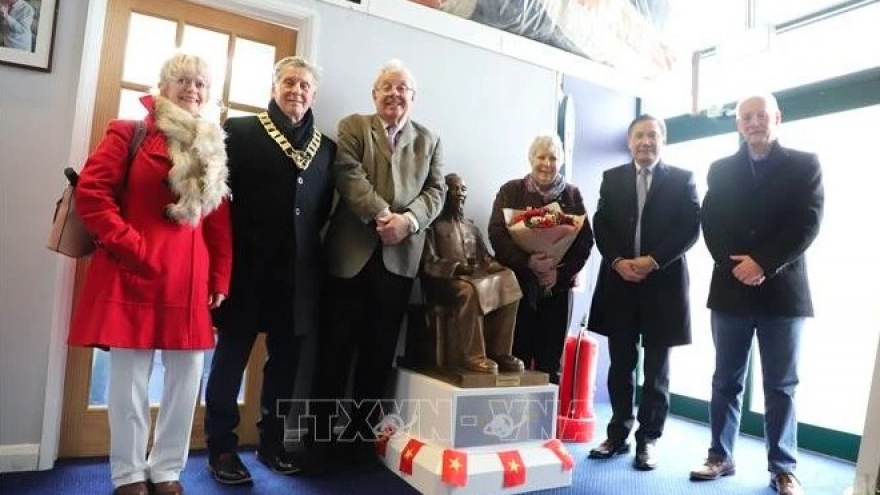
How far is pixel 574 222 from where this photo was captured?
7.64ft

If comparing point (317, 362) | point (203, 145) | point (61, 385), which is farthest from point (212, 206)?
point (61, 385)

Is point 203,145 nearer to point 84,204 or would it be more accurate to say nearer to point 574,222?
point 84,204

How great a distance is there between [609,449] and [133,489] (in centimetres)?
189

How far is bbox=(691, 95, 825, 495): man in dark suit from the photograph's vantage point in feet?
7.22

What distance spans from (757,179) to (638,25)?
194 cm

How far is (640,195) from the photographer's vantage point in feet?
8.41

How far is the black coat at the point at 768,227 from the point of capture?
2191 millimetres

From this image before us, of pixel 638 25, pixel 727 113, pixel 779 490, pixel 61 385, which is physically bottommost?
pixel 779 490

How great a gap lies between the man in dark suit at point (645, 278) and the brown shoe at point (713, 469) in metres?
0.18

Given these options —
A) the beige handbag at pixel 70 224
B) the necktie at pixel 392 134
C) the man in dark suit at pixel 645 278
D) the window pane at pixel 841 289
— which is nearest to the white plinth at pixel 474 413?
the man in dark suit at pixel 645 278

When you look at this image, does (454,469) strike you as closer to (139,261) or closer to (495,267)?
(495,267)

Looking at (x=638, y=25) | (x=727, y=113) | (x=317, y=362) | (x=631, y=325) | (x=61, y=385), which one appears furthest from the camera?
(x=638, y=25)

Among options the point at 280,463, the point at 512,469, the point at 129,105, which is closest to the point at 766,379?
the point at 512,469

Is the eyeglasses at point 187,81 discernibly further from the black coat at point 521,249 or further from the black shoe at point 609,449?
the black shoe at point 609,449
